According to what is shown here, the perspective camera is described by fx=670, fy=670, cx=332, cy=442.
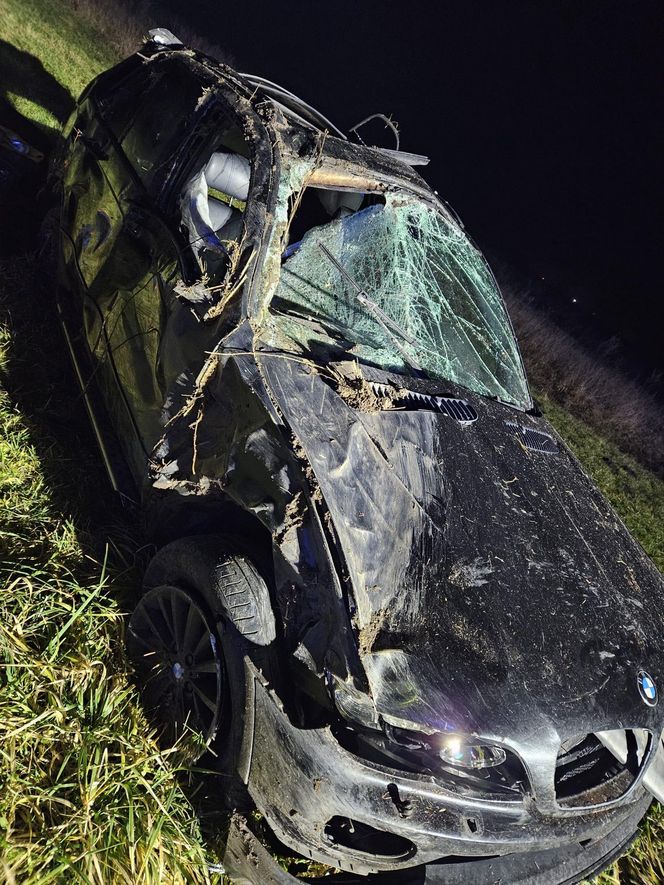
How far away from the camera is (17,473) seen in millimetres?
3250

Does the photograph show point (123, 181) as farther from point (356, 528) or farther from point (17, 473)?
point (356, 528)

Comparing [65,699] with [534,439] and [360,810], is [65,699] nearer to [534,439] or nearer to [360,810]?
[360,810]

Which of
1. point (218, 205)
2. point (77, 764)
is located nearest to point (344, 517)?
point (77, 764)

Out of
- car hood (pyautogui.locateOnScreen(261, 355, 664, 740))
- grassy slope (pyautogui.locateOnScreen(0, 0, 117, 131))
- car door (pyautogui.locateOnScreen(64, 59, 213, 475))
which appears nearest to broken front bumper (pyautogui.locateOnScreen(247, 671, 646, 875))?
car hood (pyautogui.locateOnScreen(261, 355, 664, 740))

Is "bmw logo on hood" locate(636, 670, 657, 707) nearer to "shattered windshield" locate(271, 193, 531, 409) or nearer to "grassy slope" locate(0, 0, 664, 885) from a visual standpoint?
"grassy slope" locate(0, 0, 664, 885)

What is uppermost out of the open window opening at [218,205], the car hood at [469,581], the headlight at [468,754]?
the open window opening at [218,205]

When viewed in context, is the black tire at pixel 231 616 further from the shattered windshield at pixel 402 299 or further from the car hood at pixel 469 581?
the shattered windshield at pixel 402 299

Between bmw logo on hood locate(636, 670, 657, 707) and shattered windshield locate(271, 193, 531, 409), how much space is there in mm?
1509

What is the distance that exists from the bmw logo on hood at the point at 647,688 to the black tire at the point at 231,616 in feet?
4.29

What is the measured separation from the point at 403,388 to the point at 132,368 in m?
1.21

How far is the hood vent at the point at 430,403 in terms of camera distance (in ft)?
9.04

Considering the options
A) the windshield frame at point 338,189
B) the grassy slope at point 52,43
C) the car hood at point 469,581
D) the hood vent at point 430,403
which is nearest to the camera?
the car hood at point 469,581

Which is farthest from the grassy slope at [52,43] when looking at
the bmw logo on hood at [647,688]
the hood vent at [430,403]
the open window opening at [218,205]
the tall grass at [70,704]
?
the bmw logo on hood at [647,688]

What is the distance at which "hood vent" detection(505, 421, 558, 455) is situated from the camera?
3.25m
